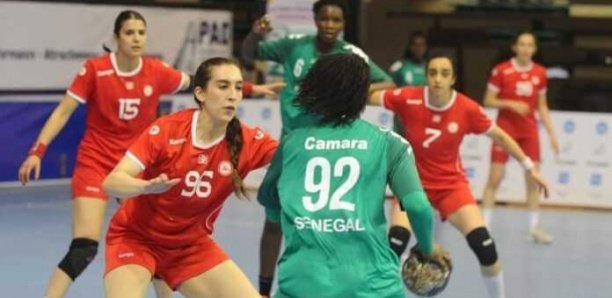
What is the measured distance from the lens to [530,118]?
12.4 metres

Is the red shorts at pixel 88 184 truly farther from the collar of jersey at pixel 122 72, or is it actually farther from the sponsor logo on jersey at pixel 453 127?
the sponsor logo on jersey at pixel 453 127

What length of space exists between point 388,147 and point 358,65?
302 mm

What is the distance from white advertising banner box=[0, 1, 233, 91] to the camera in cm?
1523

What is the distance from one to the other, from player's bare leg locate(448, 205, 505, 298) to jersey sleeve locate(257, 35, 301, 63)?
1458mm

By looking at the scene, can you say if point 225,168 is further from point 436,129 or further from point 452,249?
point 452,249

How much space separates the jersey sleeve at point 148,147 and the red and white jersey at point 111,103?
1.91 m

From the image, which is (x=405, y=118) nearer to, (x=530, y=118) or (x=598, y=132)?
(x=530, y=118)

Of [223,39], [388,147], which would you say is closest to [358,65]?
[388,147]

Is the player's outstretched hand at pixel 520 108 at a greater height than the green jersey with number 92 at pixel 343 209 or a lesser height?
lesser

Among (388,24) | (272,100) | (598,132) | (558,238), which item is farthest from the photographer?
(388,24)

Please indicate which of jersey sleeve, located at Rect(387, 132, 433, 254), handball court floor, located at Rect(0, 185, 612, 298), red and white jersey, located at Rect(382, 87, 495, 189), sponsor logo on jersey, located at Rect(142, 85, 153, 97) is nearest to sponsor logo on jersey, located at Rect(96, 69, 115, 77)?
sponsor logo on jersey, located at Rect(142, 85, 153, 97)

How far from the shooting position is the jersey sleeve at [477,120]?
831cm

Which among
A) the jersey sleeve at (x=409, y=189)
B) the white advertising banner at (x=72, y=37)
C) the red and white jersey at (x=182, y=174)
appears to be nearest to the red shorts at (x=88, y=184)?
the red and white jersey at (x=182, y=174)

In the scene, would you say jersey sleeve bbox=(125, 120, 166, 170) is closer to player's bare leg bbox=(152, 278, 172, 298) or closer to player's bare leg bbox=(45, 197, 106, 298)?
player's bare leg bbox=(152, 278, 172, 298)
